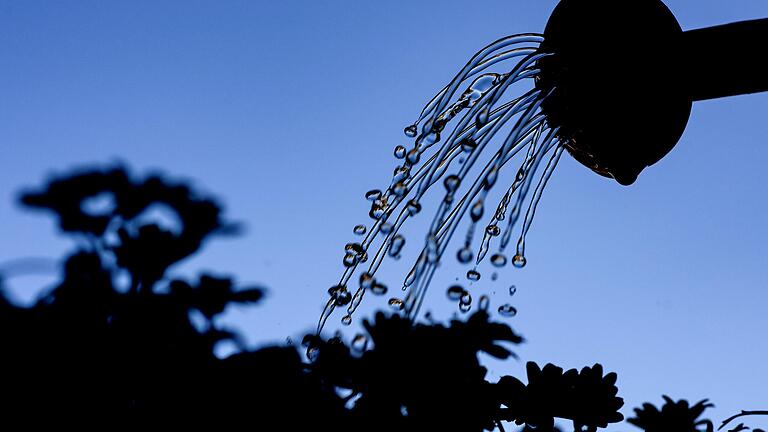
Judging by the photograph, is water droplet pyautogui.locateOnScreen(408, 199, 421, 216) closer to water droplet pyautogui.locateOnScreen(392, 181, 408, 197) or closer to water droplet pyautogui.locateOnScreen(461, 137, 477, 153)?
Result: water droplet pyautogui.locateOnScreen(392, 181, 408, 197)

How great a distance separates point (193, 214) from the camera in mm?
1023

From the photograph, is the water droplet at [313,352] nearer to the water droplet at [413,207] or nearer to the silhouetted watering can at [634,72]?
the water droplet at [413,207]

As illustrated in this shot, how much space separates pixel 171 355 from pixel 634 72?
68.6 inches

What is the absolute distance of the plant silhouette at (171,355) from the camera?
2.91ft

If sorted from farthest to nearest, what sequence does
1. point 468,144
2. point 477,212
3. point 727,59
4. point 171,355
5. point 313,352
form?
point 468,144 → point 477,212 → point 727,59 → point 313,352 → point 171,355

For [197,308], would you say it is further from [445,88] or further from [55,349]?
[445,88]

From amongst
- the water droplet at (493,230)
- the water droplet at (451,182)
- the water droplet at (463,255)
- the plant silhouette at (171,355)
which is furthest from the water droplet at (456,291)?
the plant silhouette at (171,355)

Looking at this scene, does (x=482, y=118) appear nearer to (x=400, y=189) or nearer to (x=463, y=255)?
(x=400, y=189)

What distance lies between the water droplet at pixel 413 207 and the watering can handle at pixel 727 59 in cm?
95

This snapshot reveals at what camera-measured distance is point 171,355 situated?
37.8 inches

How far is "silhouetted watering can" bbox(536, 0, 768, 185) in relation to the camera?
189cm

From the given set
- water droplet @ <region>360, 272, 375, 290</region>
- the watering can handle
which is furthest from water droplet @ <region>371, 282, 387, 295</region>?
the watering can handle

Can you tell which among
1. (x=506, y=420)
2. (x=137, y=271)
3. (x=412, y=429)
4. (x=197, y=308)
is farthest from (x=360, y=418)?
(x=506, y=420)

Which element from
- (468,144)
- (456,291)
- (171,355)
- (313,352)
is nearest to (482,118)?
(468,144)
